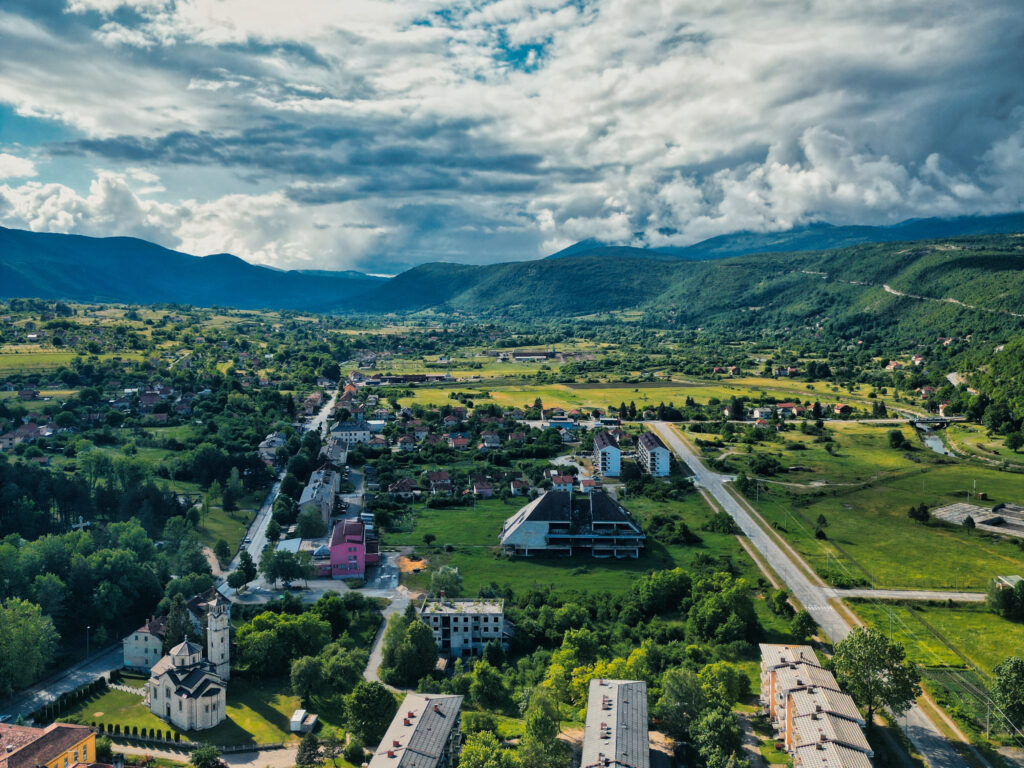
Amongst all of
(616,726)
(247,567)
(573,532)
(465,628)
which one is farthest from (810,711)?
(247,567)

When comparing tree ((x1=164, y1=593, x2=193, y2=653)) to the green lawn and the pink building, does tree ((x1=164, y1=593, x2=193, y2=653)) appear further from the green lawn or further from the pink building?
the green lawn

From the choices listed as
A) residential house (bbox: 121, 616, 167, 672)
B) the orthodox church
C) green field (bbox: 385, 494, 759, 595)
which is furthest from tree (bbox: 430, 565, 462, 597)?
residential house (bbox: 121, 616, 167, 672)

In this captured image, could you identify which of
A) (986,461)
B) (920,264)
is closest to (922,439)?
(986,461)

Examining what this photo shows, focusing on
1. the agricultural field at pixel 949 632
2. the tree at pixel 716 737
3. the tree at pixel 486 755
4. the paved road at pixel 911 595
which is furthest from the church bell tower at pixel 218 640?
the paved road at pixel 911 595

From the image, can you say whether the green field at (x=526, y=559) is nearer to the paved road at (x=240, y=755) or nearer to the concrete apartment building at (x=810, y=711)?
the concrete apartment building at (x=810, y=711)

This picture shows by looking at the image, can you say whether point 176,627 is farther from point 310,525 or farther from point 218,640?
point 310,525

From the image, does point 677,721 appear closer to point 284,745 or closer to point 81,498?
point 284,745
